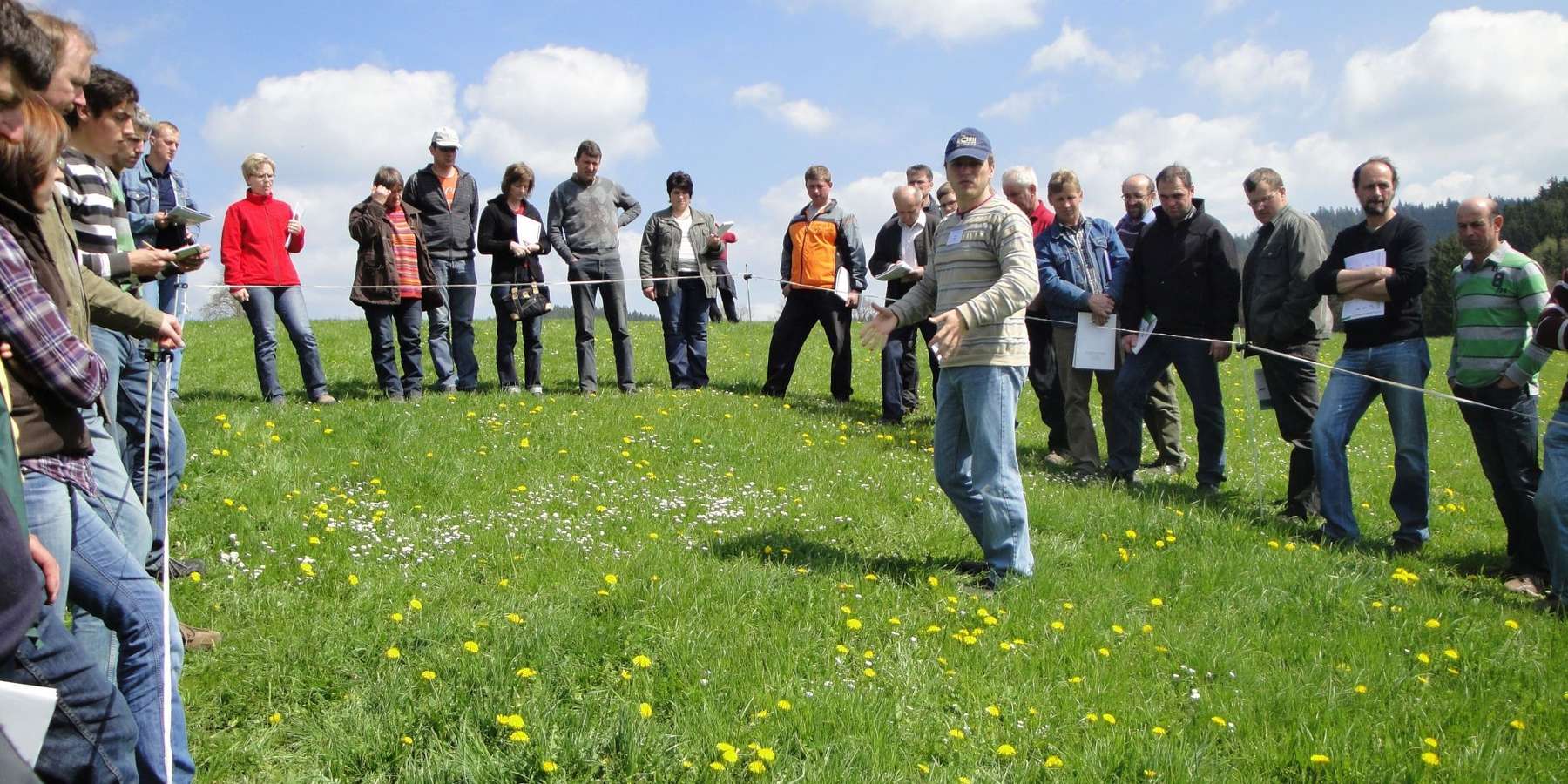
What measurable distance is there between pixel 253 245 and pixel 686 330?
410 cm

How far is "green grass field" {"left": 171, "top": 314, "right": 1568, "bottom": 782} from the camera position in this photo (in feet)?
12.4

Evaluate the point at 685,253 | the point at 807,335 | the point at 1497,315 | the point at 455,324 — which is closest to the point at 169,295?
the point at 455,324

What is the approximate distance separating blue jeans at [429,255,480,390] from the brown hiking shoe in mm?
5926

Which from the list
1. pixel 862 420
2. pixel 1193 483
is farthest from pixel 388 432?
pixel 1193 483

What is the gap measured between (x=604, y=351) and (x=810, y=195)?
18.0 feet

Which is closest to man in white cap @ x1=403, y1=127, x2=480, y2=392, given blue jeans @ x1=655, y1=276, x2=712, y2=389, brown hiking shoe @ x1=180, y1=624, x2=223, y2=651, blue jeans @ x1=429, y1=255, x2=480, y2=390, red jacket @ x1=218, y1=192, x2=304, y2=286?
blue jeans @ x1=429, y1=255, x2=480, y2=390

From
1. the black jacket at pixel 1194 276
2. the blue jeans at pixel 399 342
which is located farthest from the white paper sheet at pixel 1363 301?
the blue jeans at pixel 399 342

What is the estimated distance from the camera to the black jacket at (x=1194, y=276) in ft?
26.0

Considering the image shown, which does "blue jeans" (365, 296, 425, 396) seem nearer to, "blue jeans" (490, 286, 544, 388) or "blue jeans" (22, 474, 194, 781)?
"blue jeans" (490, 286, 544, 388)

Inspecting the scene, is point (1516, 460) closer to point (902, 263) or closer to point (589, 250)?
point (902, 263)

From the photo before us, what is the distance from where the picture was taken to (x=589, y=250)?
1066 cm

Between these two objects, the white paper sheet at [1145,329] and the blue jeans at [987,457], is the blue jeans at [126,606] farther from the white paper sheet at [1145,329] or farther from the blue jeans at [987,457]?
the white paper sheet at [1145,329]

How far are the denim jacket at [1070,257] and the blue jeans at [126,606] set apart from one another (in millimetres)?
6930

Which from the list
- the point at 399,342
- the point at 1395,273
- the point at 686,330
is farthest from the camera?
the point at 686,330
